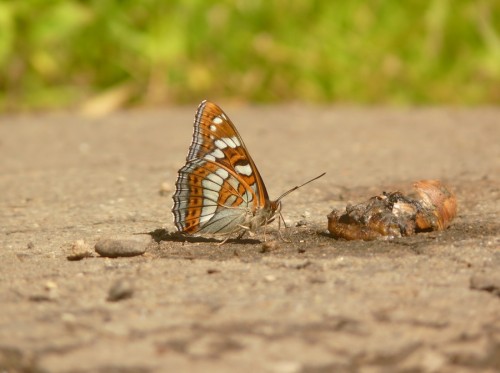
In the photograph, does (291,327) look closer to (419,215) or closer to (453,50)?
(419,215)

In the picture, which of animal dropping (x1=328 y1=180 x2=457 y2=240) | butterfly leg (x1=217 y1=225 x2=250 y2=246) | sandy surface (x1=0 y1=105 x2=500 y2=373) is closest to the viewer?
sandy surface (x1=0 y1=105 x2=500 y2=373)

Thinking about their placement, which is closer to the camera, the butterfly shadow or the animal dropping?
the animal dropping

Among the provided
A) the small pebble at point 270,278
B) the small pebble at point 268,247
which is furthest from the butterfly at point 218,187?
the small pebble at point 270,278

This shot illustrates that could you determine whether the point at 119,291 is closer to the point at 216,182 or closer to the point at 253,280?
the point at 253,280

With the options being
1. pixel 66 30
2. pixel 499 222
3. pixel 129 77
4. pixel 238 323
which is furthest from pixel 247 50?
pixel 238 323

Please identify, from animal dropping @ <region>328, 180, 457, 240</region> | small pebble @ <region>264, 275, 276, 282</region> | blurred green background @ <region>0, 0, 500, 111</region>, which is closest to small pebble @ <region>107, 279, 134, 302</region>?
small pebble @ <region>264, 275, 276, 282</region>

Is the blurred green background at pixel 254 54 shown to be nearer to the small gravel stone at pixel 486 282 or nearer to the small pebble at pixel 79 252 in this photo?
the small pebble at pixel 79 252

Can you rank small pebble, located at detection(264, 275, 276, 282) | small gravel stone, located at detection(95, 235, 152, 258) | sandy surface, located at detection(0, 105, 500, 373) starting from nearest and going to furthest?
1. sandy surface, located at detection(0, 105, 500, 373)
2. small pebble, located at detection(264, 275, 276, 282)
3. small gravel stone, located at detection(95, 235, 152, 258)

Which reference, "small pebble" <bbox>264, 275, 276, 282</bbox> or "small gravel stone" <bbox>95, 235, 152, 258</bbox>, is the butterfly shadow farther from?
"small pebble" <bbox>264, 275, 276, 282</bbox>
